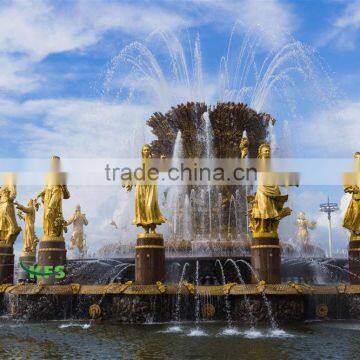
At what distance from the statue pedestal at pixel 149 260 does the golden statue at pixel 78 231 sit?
19563 mm

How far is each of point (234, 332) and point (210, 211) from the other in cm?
1003

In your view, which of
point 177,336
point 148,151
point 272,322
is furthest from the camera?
point 148,151

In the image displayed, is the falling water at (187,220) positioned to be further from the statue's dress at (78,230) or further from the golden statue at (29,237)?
the statue's dress at (78,230)

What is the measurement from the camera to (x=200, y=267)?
61.4 ft

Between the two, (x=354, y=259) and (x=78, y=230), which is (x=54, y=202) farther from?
(x=78, y=230)

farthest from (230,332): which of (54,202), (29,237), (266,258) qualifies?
(29,237)

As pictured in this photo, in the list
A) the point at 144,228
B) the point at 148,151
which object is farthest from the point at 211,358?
the point at 148,151

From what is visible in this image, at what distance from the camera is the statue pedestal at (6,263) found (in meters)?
20.7

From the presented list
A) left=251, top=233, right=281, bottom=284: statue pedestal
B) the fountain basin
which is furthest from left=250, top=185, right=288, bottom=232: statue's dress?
the fountain basin

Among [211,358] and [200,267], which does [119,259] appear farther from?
[211,358]

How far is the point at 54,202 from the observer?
20047 millimetres

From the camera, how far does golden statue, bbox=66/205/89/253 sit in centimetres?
3622

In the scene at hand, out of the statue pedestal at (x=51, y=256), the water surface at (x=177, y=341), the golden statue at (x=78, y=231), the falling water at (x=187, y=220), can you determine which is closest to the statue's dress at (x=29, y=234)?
the golden statue at (x=78, y=231)
